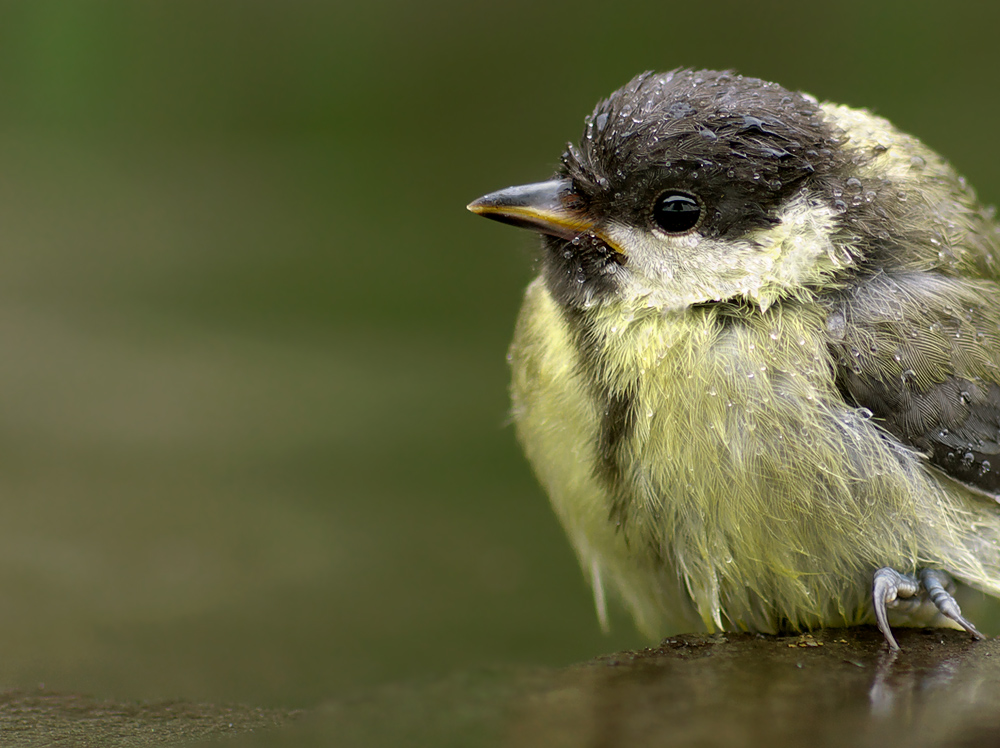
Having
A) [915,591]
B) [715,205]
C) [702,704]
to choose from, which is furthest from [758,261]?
[702,704]

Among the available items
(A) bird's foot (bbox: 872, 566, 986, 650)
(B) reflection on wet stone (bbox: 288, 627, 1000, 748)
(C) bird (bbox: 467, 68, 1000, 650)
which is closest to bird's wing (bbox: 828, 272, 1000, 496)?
(C) bird (bbox: 467, 68, 1000, 650)

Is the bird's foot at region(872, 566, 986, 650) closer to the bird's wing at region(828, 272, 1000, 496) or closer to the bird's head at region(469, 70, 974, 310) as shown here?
the bird's wing at region(828, 272, 1000, 496)

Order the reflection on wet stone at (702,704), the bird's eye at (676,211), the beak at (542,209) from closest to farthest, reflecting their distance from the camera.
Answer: the reflection on wet stone at (702,704) < the bird's eye at (676,211) < the beak at (542,209)

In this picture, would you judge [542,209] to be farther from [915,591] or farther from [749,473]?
[915,591]

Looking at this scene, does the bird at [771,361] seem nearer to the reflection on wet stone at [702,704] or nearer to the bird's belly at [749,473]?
the bird's belly at [749,473]

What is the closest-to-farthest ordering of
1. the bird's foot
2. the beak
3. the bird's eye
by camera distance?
the bird's foot → the bird's eye → the beak

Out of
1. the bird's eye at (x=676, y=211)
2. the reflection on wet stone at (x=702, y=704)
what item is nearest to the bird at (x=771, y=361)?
the bird's eye at (x=676, y=211)

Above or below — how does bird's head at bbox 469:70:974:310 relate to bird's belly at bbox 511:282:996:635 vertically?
above
